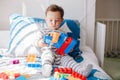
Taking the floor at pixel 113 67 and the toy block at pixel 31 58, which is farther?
the floor at pixel 113 67

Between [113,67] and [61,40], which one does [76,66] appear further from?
[113,67]

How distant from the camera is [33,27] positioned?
6.08 ft

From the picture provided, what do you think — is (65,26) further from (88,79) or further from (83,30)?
(88,79)

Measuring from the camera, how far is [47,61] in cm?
143

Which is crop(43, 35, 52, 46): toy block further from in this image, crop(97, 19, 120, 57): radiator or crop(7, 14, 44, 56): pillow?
crop(97, 19, 120, 57): radiator

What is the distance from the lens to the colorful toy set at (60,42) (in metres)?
1.62

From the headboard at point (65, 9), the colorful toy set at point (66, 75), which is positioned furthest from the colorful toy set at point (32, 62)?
the headboard at point (65, 9)

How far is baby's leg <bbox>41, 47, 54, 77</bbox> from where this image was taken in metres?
1.31

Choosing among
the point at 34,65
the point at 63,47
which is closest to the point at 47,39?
the point at 63,47

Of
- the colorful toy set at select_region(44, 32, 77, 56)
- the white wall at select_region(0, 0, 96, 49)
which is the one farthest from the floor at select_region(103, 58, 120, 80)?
the colorful toy set at select_region(44, 32, 77, 56)

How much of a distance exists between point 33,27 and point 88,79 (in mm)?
786

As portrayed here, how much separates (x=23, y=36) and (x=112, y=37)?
1.31 m

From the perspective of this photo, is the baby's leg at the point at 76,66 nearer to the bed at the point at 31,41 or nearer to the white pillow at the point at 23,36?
the bed at the point at 31,41

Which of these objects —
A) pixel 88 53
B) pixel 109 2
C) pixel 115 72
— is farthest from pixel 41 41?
pixel 109 2
